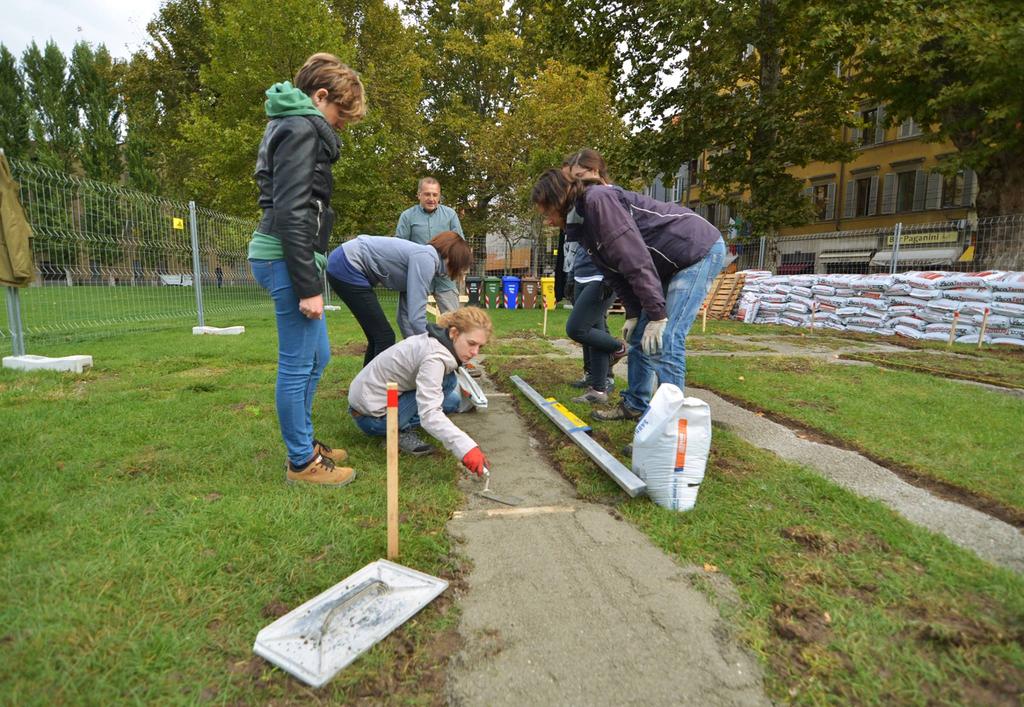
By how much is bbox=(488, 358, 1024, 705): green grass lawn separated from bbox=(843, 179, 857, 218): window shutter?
1220 inches

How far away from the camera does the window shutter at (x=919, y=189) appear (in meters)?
25.0

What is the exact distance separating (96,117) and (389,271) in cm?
4325

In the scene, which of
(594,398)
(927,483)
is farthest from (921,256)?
(927,483)

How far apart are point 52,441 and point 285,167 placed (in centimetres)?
220

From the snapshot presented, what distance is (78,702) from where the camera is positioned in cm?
131

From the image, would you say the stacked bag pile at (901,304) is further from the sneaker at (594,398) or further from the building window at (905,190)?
the building window at (905,190)

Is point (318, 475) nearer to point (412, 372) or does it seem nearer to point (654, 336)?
point (412, 372)

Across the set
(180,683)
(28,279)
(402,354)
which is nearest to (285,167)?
(402,354)

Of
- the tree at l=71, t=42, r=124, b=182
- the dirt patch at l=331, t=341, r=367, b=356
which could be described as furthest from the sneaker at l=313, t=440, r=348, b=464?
the tree at l=71, t=42, r=124, b=182

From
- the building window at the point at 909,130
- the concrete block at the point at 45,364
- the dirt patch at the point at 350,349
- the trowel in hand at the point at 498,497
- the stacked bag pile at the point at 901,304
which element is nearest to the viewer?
the trowel in hand at the point at 498,497

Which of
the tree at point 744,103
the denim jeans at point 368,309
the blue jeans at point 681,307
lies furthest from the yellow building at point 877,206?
the denim jeans at point 368,309

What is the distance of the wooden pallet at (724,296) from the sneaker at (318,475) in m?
13.0

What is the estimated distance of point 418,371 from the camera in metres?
2.94

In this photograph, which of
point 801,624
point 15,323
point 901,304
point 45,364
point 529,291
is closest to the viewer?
point 801,624
